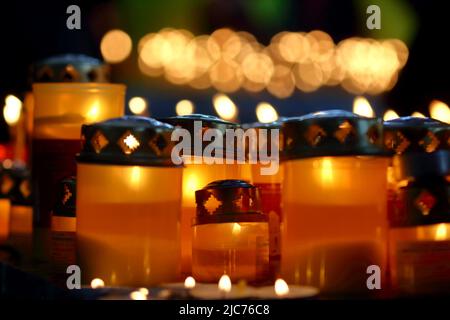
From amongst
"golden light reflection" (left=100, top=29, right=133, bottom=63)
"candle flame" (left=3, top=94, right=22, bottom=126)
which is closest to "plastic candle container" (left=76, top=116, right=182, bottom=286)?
"candle flame" (left=3, top=94, right=22, bottom=126)

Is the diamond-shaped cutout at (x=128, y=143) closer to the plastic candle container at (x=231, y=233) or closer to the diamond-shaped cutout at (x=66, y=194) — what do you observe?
the plastic candle container at (x=231, y=233)

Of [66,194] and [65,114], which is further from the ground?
[65,114]

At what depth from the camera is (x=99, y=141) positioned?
123 centimetres

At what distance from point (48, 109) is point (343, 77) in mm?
5813

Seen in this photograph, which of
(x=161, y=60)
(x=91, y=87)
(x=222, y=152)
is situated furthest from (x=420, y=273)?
(x=161, y=60)

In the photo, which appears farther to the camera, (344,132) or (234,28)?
(234,28)

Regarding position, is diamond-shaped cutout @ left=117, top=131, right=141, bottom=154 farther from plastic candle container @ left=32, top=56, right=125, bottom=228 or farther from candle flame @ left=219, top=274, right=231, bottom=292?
plastic candle container @ left=32, top=56, right=125, bottom=228

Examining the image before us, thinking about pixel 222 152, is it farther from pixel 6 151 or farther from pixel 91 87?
pixel 6 151

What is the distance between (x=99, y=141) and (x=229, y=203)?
0.21 m

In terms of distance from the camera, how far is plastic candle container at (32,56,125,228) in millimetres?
1632

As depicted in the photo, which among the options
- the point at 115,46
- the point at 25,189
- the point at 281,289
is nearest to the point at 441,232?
the point at 281,289

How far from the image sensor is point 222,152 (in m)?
1.40

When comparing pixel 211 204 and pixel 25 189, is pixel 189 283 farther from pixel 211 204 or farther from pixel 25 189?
pixel 25 189

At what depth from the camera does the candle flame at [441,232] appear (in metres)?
1.21
